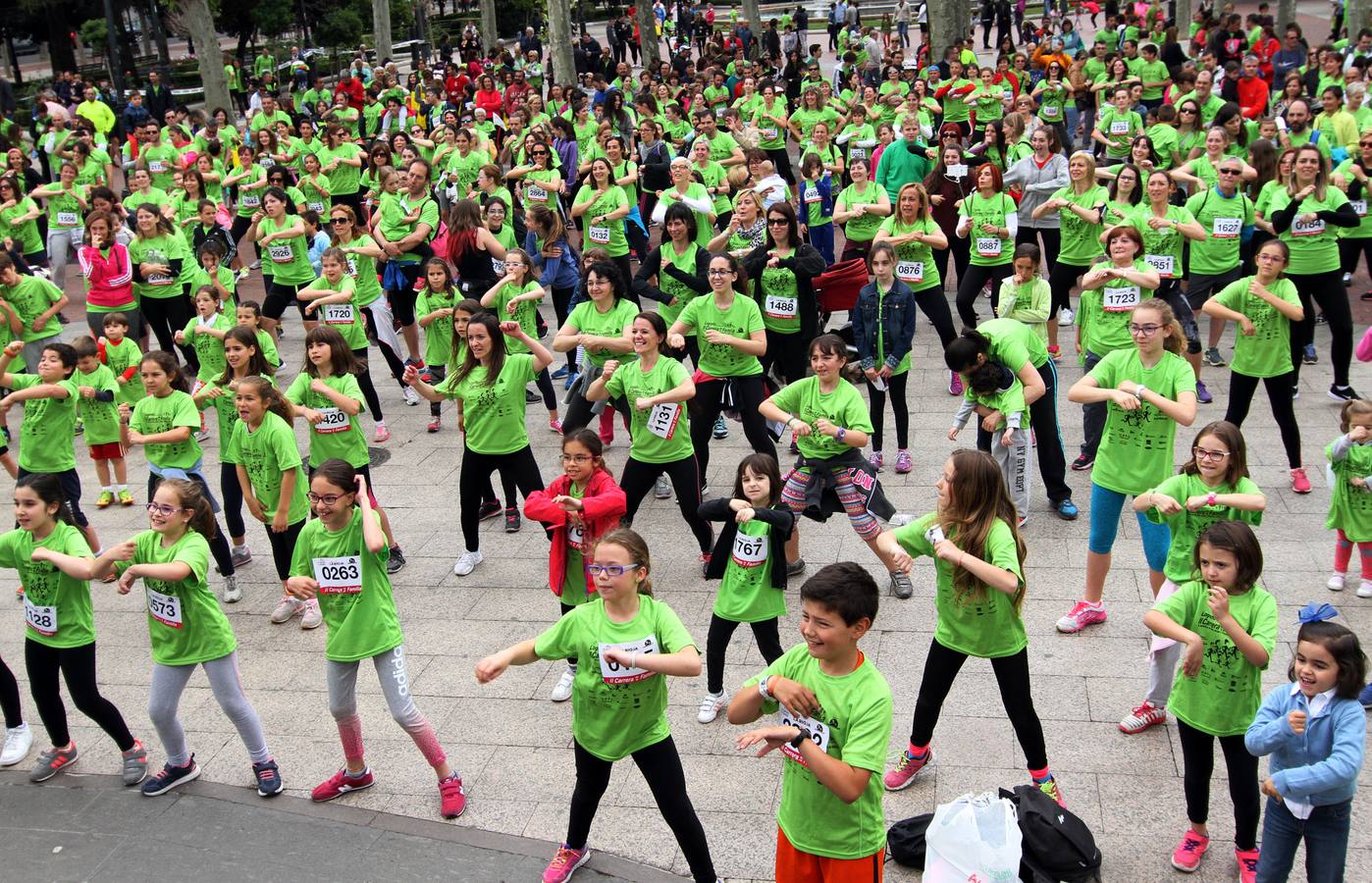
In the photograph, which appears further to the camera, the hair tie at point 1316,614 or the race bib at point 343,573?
the race bib at point 343,573

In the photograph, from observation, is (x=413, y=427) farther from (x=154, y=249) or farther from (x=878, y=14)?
(x=878, y=14)

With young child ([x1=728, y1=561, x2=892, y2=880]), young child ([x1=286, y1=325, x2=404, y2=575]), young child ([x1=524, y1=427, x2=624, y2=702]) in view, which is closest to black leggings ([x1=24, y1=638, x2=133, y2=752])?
young child ([x1=286, y1=325, x2=404, y2=575])

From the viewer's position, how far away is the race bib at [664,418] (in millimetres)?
7848

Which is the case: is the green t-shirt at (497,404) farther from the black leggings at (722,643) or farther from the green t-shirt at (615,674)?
the green t-shirt at (615,674)

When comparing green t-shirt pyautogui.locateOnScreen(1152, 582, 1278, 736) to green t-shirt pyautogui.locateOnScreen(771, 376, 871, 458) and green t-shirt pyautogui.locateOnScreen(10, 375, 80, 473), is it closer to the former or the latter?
green t-shirt pyautogui.locateOnScreen(771, 376, 871, 458)

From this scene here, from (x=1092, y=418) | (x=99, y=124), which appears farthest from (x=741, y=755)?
(x=99, y=124)

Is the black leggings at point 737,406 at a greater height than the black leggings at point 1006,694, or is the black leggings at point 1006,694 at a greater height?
the black leggings at point 737,406

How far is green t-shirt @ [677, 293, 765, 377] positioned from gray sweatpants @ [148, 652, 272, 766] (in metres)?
3.91

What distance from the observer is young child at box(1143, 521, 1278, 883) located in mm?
4953

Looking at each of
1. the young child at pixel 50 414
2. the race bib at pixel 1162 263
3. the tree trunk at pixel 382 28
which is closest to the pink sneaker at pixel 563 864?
the young child at pixel 50 414

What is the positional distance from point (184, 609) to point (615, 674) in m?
2.33

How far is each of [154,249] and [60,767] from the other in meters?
6.99

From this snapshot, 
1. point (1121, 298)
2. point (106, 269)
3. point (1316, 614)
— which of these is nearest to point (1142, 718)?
point (1316, 614)

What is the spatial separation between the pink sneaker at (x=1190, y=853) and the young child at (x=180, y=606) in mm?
4140
